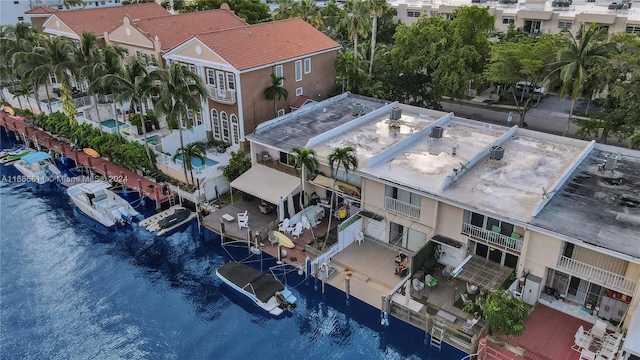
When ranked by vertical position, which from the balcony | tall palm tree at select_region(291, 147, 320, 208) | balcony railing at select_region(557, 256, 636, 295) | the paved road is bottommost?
the paved road

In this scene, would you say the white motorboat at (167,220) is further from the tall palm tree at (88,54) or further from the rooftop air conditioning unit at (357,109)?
the rooftop air conditioning unit at (357,109)

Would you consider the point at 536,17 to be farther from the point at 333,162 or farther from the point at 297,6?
the point at 333,162

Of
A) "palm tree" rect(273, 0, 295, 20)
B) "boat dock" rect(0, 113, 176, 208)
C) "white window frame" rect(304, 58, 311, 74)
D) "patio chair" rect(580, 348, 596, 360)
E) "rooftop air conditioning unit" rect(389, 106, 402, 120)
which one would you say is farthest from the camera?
"palm tree" rect(273, 0, 295, 20)

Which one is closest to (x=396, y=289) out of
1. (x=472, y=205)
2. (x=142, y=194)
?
(x=472, y=205)

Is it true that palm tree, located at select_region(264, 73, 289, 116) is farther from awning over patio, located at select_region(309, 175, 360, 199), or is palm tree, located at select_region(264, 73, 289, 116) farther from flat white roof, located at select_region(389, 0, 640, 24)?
flat white roof, located at select_region(389, 0, 640, 24)

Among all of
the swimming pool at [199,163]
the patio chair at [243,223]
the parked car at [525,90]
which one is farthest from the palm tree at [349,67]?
the patio chair at [243,223]

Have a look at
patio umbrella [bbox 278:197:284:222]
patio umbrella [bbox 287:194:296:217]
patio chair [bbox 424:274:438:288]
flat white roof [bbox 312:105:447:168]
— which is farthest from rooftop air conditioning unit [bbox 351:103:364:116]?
patio chair [bbox 424:274:438:288]

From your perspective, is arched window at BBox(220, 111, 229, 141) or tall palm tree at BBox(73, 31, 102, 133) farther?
tall palm tree at BBox(73, 31, 102, 133)
